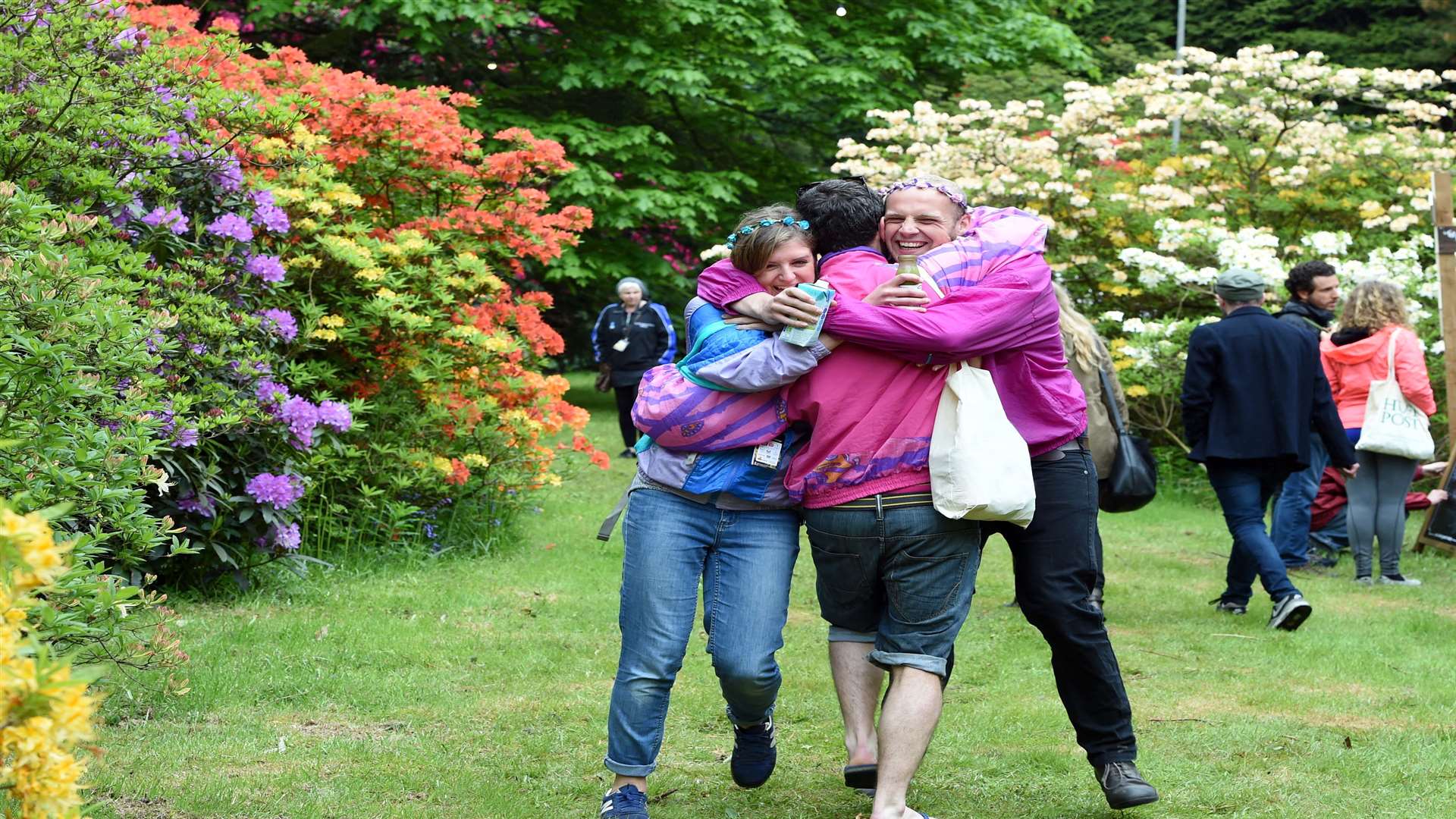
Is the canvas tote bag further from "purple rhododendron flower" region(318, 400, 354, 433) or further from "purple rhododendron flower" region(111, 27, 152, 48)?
"purple rhododendron flower" region(318, 400, 354, 433)

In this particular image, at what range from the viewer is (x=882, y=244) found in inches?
150

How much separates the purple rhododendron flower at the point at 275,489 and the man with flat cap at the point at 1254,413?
14.2 feet

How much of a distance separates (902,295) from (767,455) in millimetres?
538

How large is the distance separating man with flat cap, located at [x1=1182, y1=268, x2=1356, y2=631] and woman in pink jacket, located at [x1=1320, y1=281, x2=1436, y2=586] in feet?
4.18

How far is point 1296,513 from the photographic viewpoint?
8.80 meters

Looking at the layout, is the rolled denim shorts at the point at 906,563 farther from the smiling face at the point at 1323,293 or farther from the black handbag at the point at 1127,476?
the smiling face at the point at 1323,293

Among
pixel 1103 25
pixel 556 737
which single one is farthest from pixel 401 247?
pixel 1103 25

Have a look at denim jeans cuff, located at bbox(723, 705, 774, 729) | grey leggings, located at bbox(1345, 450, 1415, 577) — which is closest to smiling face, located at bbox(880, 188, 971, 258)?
denim jeans cuff, located at bbox(723, 705, 774, 729)

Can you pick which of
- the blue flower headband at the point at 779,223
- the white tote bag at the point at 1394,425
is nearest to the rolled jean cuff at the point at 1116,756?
the blue flower headband at the point at 779,223

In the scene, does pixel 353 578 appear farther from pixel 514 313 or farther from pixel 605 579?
pixel 514 313

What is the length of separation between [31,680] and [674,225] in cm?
1840

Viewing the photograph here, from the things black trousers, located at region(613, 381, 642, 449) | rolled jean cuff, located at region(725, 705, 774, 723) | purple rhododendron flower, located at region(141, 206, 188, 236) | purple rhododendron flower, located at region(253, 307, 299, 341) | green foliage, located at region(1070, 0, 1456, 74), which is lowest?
black trousers, located at region(613, 381, 642, 449)

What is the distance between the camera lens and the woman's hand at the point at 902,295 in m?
3.45

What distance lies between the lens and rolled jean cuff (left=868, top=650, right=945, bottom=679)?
3570 mm
